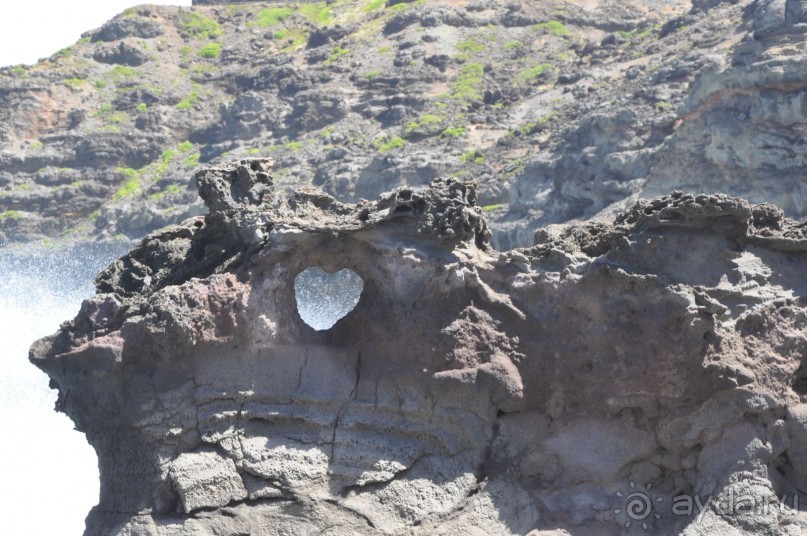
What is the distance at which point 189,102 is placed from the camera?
6562 cm

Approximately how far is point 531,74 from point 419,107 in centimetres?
666

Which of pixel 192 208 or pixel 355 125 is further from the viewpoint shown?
pixel 355 125

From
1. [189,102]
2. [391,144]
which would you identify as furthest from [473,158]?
[189,102]

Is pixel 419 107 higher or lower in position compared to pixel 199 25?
lower

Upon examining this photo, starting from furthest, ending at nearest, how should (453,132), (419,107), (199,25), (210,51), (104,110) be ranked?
(199,25), (210,51), (104,110), (419,107), (453,132)

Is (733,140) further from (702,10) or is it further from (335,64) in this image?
(335,64)

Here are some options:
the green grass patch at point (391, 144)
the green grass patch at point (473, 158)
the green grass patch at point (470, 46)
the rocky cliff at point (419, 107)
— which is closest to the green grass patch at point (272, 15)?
the rocky cliff at point (419, 107)

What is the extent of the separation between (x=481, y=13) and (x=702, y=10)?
16607 mm

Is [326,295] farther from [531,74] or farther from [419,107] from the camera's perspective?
[531,74]

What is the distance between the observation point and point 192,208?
5109 cm

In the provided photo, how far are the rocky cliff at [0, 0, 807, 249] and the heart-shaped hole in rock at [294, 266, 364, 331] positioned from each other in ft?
37.1

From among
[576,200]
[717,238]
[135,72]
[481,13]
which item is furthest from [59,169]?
[717,238]

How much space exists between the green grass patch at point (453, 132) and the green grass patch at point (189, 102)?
18.6m

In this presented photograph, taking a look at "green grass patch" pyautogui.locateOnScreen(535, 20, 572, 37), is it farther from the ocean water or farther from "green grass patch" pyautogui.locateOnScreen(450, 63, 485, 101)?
the ocean water
